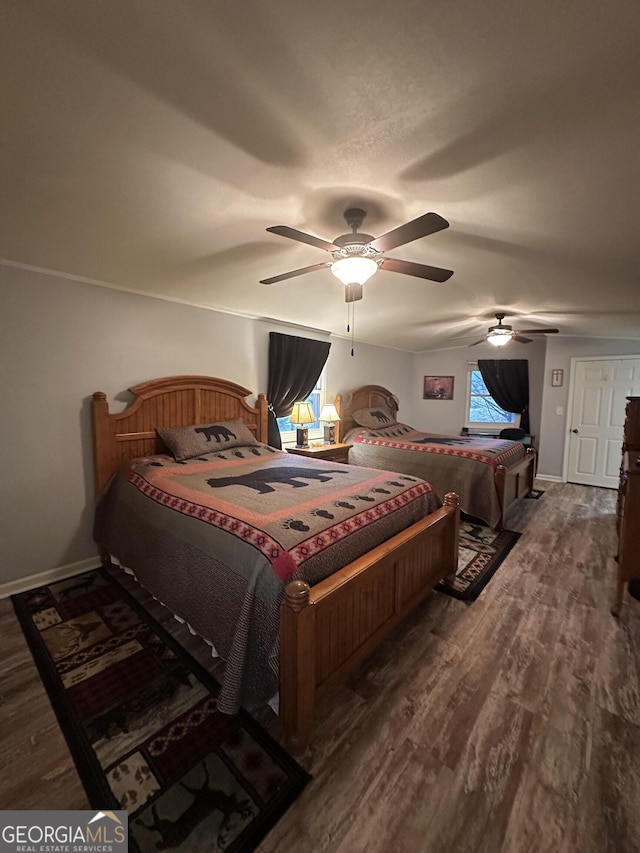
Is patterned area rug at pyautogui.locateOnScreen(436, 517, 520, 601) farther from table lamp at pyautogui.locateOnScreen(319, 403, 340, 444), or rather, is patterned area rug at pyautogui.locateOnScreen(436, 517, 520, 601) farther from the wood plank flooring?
table lamp at pyautogui.locateOnScreen(319, 403, 340, 444)

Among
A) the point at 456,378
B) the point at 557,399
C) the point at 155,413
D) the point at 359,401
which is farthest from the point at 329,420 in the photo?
the point at 557,399

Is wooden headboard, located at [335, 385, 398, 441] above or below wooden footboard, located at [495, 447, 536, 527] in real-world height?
above

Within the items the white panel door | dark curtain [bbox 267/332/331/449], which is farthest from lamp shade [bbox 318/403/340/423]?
the white panel door

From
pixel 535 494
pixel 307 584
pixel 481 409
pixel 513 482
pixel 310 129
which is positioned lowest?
pixel 535 494

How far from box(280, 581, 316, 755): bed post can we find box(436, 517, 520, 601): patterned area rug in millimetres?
1459

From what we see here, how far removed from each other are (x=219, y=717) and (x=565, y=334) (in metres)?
5.96

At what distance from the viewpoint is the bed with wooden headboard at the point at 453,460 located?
349 cm

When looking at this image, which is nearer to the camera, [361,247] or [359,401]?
[361,247]

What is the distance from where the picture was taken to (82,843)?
1085 mm

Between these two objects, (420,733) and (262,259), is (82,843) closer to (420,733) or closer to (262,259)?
(420,733)

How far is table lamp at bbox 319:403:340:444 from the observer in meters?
4.29

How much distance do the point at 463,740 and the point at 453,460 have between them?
8.77 ft

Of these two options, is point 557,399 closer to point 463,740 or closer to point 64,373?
point 463,740

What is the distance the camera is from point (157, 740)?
141 cm
